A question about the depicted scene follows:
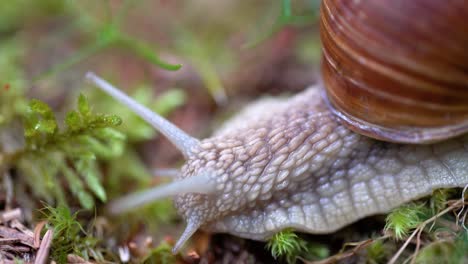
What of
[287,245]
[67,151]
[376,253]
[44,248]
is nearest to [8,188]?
[67,151]

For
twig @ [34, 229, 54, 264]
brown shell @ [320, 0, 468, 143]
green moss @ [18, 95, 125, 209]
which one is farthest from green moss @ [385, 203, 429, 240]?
twig @ [34, 229, 54, 264]

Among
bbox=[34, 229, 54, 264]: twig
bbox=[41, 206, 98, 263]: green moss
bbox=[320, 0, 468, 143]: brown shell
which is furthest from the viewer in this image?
bbox=[41, 206, 98, 263]: green moss

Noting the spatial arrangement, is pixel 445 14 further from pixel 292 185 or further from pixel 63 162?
pixel 63 162

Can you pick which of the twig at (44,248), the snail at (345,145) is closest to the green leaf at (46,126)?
the snail at (345,145)

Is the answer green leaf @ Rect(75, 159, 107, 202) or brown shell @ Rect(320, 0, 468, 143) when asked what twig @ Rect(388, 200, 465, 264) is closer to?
brown shell @ Rect(320, 0, 468, 143)

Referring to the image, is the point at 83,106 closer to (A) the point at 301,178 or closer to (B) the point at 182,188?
(B) the point at 182,188

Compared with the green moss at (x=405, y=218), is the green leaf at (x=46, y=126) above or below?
above

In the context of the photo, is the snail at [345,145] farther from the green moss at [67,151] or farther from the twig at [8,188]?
the twig at [8,188]
